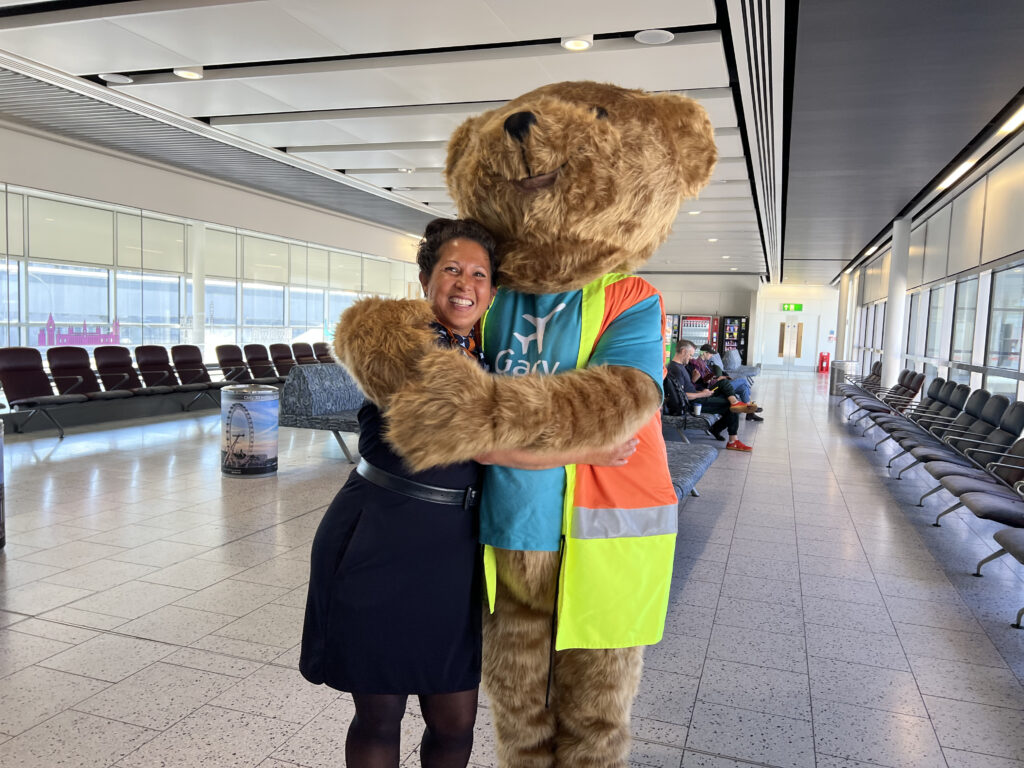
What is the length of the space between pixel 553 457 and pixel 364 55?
20.2 ft

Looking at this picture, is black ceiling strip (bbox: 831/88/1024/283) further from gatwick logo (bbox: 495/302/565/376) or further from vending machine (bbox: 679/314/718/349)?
vending machine (bbox: 679/314/718/349)

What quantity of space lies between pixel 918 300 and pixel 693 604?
11448mm

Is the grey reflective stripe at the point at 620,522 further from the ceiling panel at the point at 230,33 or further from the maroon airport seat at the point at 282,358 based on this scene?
the maroon airport seat at the point at 282,358

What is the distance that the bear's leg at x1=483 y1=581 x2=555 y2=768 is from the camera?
152cm

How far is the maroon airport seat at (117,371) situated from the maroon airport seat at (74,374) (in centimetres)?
31

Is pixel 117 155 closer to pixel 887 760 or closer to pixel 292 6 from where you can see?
pixel 292 6

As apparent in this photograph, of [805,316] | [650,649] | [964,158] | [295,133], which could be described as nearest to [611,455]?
[650,649]

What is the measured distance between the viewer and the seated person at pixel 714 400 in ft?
29.0

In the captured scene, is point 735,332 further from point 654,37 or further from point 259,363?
point 654,37

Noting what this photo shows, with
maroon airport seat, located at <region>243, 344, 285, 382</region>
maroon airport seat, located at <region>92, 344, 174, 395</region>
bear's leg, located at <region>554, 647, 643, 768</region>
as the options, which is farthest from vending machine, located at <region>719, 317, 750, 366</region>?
bear's leg, located at <region>554, 647, 643, 768</region>

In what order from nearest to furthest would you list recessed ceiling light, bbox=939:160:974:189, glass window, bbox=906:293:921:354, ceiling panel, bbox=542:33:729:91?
ceiling panel, bbox=542:33:729:91
recessed ceiling light, bbox=939:160:974:189
glass window, bbox=906:293:921:354

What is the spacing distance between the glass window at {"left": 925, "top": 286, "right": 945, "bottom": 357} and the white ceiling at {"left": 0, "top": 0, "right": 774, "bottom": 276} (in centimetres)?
498

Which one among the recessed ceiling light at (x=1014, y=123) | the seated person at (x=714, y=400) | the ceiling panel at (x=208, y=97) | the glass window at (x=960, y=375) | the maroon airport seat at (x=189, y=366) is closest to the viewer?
the recessed ceiling light at (x=1014, y=123)

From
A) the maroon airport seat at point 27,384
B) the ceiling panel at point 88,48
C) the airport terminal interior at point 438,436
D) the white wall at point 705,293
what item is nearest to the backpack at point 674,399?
the airport terminal interior at point 438,436
